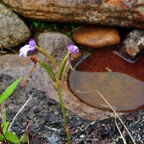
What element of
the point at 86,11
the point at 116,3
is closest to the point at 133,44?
the point at 116,3

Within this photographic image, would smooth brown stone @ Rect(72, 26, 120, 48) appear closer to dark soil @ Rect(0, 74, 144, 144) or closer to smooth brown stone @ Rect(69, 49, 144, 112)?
smooth brown stone @ Rect(69, 49, 144, 112)

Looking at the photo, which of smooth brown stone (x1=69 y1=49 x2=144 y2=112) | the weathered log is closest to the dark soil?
smooth brown stone (x1=69 y1=49 x2=144 y2=112)

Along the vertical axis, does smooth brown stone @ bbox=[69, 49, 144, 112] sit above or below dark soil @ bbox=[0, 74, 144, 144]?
below

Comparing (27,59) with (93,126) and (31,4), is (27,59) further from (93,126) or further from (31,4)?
(93,126)

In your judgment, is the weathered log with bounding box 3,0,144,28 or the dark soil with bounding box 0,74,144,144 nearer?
the dark soil with bounding box 0,74,144,144

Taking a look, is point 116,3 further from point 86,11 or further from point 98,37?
point 98,37

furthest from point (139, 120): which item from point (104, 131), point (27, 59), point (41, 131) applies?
point (27, 59)

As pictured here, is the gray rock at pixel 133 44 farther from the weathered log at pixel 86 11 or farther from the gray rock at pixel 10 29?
the gray rock at pixel 10 29
